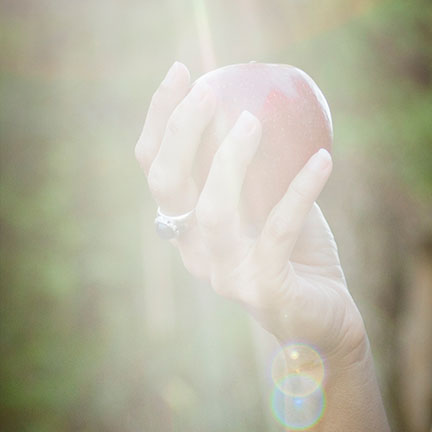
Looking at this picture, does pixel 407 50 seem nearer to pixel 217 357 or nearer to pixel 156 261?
pixel 156 261

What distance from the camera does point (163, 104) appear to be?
990 mm

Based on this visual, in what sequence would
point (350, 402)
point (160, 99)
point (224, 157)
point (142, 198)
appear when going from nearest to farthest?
point (224, 157)
point (160, 99)
point (350, 402)
point (142, 198)

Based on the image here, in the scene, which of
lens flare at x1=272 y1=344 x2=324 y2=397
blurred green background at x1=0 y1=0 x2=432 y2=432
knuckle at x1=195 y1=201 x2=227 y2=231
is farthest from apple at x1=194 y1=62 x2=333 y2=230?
blurred green background at x1=0 y1=0 x2=432 y2=432

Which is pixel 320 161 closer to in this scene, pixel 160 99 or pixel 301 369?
pixel 160 99

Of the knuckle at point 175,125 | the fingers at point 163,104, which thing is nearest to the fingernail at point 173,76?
the fingers at point 163,104

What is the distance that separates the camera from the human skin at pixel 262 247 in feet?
2.95

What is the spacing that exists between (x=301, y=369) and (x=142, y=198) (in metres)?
1.39

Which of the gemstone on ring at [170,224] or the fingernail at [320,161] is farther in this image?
the gemstone on ring at [170,224]

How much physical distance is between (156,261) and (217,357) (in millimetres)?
517

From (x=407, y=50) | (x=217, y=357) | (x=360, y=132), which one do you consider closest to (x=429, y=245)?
(x=360, y=132)

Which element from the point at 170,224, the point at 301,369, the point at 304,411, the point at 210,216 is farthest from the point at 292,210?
the point at 304,411

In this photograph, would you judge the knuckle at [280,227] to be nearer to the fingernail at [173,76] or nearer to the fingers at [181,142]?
the fingers at [181,142]

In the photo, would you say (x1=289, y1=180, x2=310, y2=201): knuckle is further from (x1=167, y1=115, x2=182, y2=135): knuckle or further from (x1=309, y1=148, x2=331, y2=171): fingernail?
(x1=167, y1=115, x2=182, y2=135): knuckle

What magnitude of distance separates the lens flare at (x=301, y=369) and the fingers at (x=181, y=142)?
0.44 m
